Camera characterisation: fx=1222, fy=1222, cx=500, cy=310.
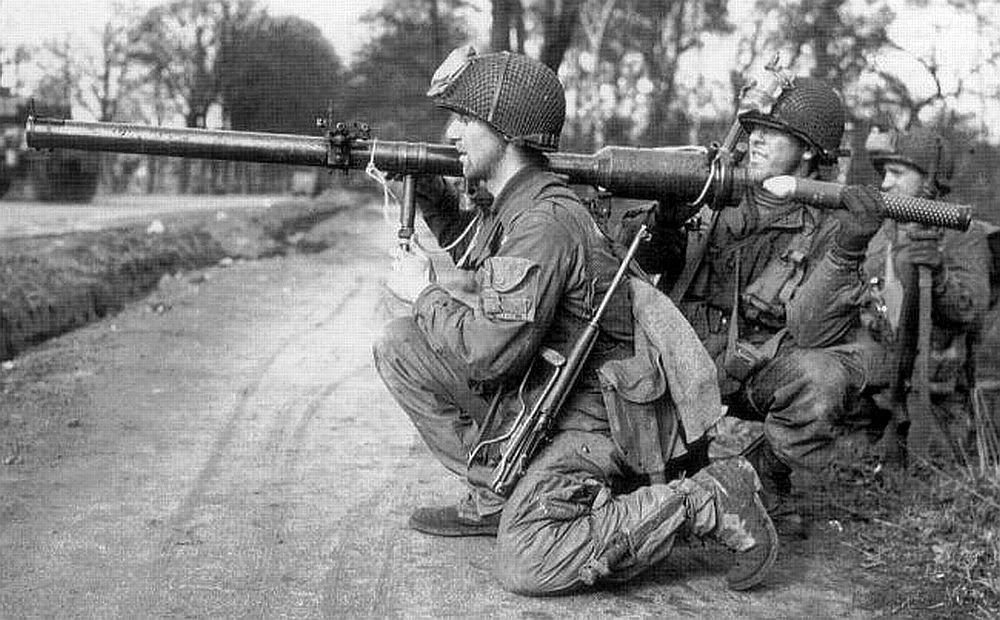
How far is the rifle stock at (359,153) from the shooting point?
4777mm

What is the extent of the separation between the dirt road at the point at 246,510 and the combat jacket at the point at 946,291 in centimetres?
161

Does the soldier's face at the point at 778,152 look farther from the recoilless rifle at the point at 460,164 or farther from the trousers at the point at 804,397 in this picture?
the trousers at the point at 804,397

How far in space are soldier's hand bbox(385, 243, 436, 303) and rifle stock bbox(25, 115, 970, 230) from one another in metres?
0.41

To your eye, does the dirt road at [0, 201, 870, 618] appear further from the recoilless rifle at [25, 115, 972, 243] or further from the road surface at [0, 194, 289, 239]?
the road surface at [0, 194, 289, 239]

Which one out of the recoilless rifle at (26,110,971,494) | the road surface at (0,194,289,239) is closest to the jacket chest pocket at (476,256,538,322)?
the recoilless rifle at (26,110,971,494)

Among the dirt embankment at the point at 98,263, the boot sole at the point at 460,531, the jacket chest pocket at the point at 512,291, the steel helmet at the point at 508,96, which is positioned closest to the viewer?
the jacket chest pocket at the point at 512,291

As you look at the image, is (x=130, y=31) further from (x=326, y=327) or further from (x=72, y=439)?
(x=72, y=439)

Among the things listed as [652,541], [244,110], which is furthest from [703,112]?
[652,541]

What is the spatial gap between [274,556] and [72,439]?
2.06 metres

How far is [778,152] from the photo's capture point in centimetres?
546

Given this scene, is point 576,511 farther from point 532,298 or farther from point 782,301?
point 782,301

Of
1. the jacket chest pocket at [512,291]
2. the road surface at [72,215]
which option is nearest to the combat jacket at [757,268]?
the jacket chest pocket at [512,291]

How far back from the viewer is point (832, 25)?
45.0ft

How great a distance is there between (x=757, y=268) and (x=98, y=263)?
957 centimetres
